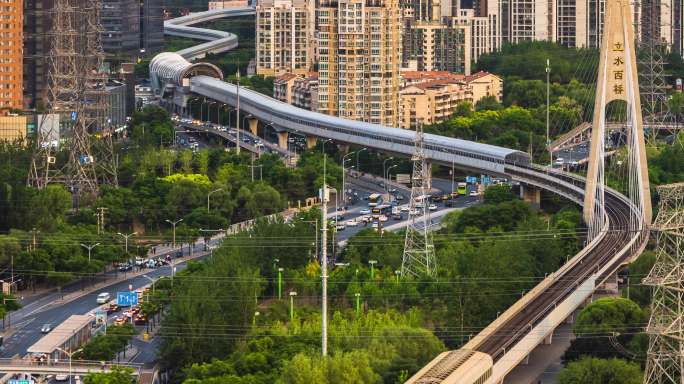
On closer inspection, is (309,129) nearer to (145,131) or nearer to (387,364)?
(145,131)

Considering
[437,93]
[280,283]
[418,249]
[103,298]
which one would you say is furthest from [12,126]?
[418,249]

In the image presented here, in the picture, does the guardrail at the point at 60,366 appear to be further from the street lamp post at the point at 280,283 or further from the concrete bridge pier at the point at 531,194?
the concrete bridge pier at the point at 531,194

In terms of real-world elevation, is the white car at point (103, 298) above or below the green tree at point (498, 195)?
below

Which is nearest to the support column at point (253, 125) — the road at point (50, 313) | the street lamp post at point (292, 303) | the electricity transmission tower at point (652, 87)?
the electricity transmission tower at point (652, 87)

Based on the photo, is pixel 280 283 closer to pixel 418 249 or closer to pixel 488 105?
pixel 418 249

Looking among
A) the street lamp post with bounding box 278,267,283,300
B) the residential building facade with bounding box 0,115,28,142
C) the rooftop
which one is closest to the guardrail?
the rooftop

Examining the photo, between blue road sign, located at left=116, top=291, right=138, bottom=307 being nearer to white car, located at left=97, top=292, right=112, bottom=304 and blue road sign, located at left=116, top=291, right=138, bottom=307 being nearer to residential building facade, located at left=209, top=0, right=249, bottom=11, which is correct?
white car, located at left=97, top=292, right=112, bottom=304
